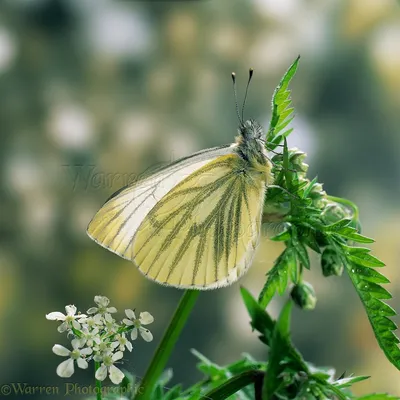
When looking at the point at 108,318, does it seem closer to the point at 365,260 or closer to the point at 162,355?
the point at 162,355

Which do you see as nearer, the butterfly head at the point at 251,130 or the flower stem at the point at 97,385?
the flower stem at the point at 97,385

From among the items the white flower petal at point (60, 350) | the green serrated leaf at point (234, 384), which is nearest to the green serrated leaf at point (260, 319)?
the green serrated leaf at point (234, 384)

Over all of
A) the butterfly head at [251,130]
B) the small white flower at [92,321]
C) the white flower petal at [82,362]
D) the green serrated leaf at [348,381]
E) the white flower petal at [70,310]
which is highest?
the butterfly head at [251,130]

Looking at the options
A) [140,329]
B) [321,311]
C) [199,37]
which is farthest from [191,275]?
[199,37]

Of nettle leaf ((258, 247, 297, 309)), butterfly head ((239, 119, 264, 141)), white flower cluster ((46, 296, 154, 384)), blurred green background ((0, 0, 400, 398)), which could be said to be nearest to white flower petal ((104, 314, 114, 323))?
white flower cluster ((46, 296, 154, 384))

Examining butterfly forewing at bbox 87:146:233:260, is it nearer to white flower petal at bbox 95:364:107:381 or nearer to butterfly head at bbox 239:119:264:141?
butterfly head at bbox 239:119:264:141

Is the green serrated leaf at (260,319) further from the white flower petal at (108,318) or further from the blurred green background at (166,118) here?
the blurred green background at (166,118)

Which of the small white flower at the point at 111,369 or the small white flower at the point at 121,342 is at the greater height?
the small white flower at the point at 121,342
